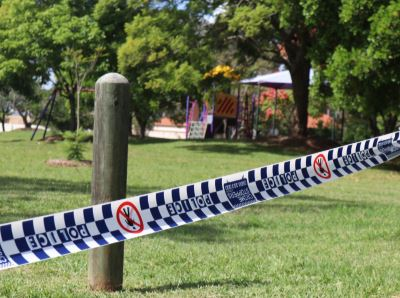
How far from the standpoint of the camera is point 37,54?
85.0 ft

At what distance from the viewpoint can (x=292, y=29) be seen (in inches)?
911

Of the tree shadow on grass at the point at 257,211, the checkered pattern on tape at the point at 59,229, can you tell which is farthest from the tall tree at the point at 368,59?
the checkered pattern on tape at the point at 59,229

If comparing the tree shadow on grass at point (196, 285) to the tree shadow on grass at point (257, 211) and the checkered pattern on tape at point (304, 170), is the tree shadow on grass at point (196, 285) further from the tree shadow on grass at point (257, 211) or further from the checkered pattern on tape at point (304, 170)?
the tree shadow on grass at point (257, 211)

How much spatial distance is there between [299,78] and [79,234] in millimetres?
21387

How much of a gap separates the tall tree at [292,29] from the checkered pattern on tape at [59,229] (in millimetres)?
14840

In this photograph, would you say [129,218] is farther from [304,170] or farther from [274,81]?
[274,81]

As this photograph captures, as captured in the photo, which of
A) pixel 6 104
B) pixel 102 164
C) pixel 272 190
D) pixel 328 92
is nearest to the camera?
pixel 102 164

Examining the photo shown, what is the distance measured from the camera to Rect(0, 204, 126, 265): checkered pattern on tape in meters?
3.65

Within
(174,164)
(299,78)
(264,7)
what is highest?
(264,7)

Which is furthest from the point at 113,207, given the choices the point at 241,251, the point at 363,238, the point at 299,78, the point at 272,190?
the point at 299,78

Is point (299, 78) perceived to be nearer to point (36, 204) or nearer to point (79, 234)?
point (36, 204)

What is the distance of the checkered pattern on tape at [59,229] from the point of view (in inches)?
144

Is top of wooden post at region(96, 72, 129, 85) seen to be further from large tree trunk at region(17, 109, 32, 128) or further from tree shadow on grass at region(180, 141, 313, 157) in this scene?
large tree trunk at region(17, 109, 32, 128)

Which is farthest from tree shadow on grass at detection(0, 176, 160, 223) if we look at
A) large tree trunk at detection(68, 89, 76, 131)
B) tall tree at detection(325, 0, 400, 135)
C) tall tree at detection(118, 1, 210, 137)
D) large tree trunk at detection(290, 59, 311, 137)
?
large tree trunk at detection(68, 89, 76, 131)
